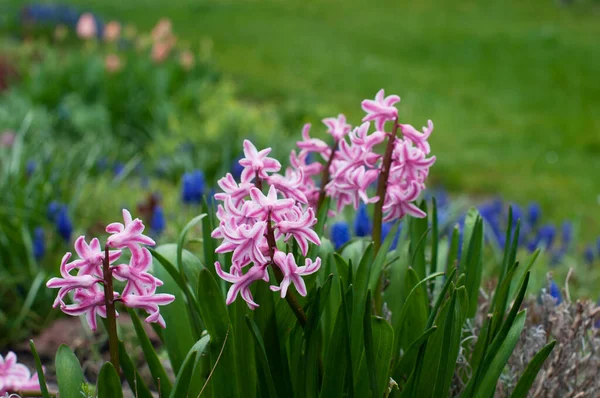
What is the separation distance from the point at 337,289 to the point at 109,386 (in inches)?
23.3

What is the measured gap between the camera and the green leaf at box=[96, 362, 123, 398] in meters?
1.32

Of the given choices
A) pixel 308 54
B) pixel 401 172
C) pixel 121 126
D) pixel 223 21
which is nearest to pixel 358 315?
pixel 401 172

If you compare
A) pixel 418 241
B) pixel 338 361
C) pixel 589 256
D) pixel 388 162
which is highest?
pixel 388 162

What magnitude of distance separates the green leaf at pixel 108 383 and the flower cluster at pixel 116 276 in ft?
0.34

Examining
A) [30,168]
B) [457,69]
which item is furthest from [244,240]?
[457,69]

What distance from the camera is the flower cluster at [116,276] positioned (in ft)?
4.34

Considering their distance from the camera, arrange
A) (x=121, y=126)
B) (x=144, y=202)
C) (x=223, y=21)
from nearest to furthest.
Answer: (x=144, y=202) → (x=121, y=126) → (x=223, y=21)

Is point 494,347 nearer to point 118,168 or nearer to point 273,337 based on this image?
point 273,337

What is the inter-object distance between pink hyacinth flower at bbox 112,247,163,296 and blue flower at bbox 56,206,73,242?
197 centimetres

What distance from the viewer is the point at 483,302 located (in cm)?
222

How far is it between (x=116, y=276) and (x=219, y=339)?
0.98 feet

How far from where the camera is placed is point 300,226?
53.6 inches

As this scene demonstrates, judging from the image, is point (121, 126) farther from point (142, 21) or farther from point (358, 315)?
point (142, 21)

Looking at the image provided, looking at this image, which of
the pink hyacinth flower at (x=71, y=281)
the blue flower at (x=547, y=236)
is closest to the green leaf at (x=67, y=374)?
the pink hyacinth flower at (x=71, y=281)
